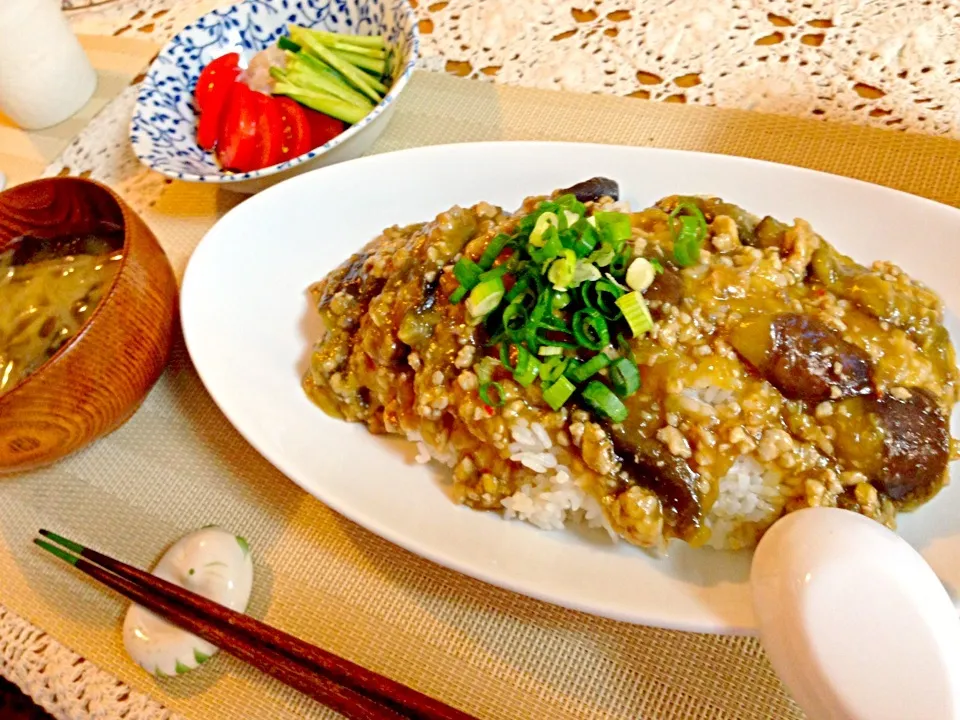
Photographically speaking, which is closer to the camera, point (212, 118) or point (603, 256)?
point (603, 256)

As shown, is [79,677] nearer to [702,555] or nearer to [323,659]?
[323,659]

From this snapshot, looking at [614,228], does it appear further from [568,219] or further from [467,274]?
[467,274]

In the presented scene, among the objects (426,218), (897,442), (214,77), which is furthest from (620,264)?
(214,77)

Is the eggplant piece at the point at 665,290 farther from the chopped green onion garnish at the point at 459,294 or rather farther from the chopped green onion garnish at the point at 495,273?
the chopped green onion garnish at the point at 459,294

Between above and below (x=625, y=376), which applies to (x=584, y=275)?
above

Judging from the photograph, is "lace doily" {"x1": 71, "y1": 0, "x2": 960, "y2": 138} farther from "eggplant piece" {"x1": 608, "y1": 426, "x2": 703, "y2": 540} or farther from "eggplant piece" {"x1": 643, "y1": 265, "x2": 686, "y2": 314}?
"eggplant piece" {"x1": 608, "y1": 426, "x2": 703, "y2": 540}

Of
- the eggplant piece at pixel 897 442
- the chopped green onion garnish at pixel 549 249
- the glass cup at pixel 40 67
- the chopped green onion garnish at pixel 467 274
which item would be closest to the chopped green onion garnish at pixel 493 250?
the chopped green onion garnish at pixel 467 274
